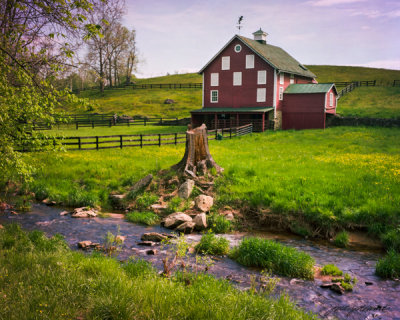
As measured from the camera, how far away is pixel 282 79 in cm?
3997

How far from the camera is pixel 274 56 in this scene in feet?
137

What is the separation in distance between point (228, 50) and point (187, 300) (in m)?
38.4

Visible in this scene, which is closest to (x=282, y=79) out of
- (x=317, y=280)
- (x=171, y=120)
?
(x=171, y=120)

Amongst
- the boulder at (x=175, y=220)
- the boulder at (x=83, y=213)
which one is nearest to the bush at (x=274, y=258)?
the boulder at (x=175, y=220)

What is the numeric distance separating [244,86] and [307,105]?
800cm

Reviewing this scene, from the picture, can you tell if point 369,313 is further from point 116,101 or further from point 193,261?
point 116,101

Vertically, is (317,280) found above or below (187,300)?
below

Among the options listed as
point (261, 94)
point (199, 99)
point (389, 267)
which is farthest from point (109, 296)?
point (199, 99)

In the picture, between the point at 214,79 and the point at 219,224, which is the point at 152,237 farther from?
the point at 214,79

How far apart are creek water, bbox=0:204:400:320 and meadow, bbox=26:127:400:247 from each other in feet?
3.82

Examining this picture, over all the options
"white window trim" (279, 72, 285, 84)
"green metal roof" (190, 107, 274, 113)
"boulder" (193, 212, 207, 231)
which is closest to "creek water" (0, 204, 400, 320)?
"boulder" (193, 212, 207, 231)

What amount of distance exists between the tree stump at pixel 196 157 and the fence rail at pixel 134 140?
7.11m

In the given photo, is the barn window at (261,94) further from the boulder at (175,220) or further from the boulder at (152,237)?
the boulder at (152,237)

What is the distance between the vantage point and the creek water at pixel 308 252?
6473 mm
